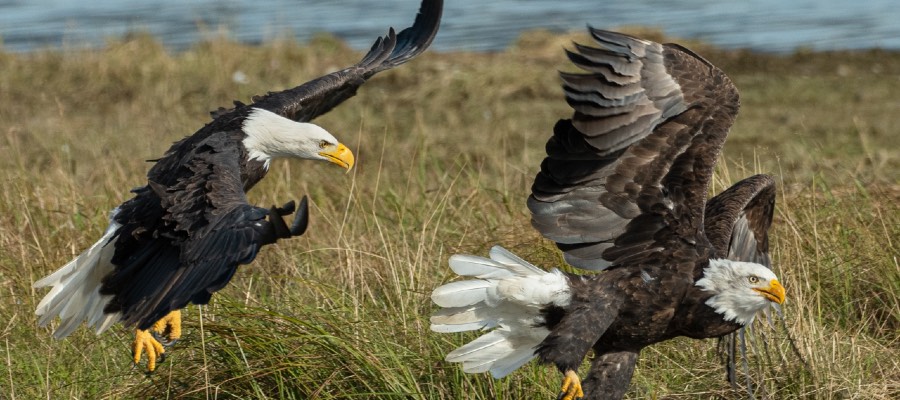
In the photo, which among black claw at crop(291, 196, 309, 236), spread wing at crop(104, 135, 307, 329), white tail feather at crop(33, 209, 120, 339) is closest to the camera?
black claw at crop(291, 196, 309, 236)

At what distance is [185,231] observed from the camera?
14.8 ft

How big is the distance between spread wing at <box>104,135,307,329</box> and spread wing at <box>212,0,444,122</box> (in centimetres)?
95

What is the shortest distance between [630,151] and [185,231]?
1546mm

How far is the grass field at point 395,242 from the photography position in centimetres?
466

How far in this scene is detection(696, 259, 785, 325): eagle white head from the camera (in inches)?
187

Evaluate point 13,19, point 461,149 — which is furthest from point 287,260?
point 13,19

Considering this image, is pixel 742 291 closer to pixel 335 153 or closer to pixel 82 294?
pixel 335 153

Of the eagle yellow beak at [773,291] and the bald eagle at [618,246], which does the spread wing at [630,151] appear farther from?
the eagle yellow beak at [773,291]

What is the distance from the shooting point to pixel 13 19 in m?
17.4

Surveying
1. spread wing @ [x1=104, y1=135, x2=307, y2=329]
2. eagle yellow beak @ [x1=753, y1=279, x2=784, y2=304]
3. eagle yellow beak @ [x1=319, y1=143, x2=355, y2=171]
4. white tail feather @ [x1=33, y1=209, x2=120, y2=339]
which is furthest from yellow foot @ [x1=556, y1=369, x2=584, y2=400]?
white tail feather @ [x1=33, y1=209, x2=120, y2=339]

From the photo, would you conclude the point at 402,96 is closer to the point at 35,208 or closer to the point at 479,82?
the point at 479,82

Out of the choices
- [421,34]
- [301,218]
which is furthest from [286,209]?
[421,34]

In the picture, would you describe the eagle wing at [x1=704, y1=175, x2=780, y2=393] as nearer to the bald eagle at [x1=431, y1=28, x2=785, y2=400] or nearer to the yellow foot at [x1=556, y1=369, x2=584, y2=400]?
the bald eagle at [x1=431, y1=28, x2=785, y2=400]

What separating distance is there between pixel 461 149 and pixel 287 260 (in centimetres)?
330
